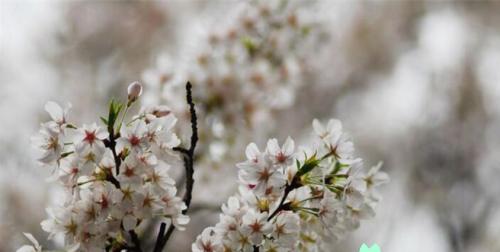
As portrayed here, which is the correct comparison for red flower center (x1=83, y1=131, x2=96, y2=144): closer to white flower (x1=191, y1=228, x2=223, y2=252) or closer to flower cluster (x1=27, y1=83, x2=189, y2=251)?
flower cluster (x1=27, y1=83, x2=189, y2=251)

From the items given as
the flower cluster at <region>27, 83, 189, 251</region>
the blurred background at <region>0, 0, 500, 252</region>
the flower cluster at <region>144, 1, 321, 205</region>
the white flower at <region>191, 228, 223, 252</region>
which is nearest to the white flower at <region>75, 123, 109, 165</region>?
the flower cluster at <region>27, 83, 189, 251</region>

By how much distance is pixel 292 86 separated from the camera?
7.44 ft

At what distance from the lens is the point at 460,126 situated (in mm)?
4223

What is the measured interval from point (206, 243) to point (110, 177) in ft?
0.41

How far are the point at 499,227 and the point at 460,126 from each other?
0.63 metres

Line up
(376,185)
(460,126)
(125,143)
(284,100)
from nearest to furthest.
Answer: (125,143), (376,185), (284,100), (460,126)

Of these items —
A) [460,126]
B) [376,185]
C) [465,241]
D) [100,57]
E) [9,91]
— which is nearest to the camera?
[376,185]

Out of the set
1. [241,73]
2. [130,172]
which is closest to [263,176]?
[130,172]

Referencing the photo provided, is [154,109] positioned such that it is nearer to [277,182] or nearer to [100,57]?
[277,182]

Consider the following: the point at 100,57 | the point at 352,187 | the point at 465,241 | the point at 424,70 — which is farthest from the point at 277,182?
the point at 424,70

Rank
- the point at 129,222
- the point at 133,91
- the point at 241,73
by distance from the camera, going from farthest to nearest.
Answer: the point at 241,73 → the point at 133,91 → the point at 129,222

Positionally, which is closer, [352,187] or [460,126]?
[352,187]

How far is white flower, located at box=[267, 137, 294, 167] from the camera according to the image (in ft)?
2.70

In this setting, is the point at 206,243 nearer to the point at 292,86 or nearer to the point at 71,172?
the point at 71,172
